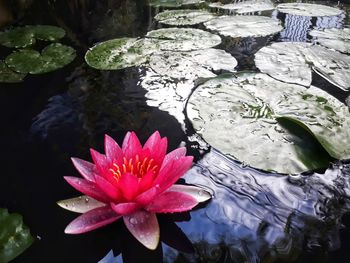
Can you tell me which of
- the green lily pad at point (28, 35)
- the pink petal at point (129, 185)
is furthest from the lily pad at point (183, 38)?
the pink petal at point (129, 185)

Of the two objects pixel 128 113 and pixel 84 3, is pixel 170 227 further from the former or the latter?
pixel 84 3

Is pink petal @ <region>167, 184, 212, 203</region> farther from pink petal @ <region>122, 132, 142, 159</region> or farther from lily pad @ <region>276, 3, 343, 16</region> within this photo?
lily pad @ <region>276, 3, 343, 16</region>

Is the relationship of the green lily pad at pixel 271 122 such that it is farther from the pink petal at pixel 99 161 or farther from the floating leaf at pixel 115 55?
the floating leaf at pixel 115 55

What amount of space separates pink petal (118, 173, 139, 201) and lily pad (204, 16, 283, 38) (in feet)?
5.98

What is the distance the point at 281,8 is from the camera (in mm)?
3143

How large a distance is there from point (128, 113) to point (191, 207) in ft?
2.46

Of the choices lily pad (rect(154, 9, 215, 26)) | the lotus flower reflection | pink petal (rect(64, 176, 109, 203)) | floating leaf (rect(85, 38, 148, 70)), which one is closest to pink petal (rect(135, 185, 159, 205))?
the lotus flower reflection

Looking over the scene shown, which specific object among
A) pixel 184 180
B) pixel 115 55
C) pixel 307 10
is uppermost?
pixel 307 10

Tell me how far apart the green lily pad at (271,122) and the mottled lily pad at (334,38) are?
844mm

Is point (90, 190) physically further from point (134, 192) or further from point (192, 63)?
point (192, 63)

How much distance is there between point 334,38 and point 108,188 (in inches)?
86.5

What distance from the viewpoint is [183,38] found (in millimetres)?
2352

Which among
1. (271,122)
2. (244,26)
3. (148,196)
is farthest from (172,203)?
(244,26)

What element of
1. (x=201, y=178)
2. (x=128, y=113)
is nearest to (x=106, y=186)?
(x=201, y=178)
